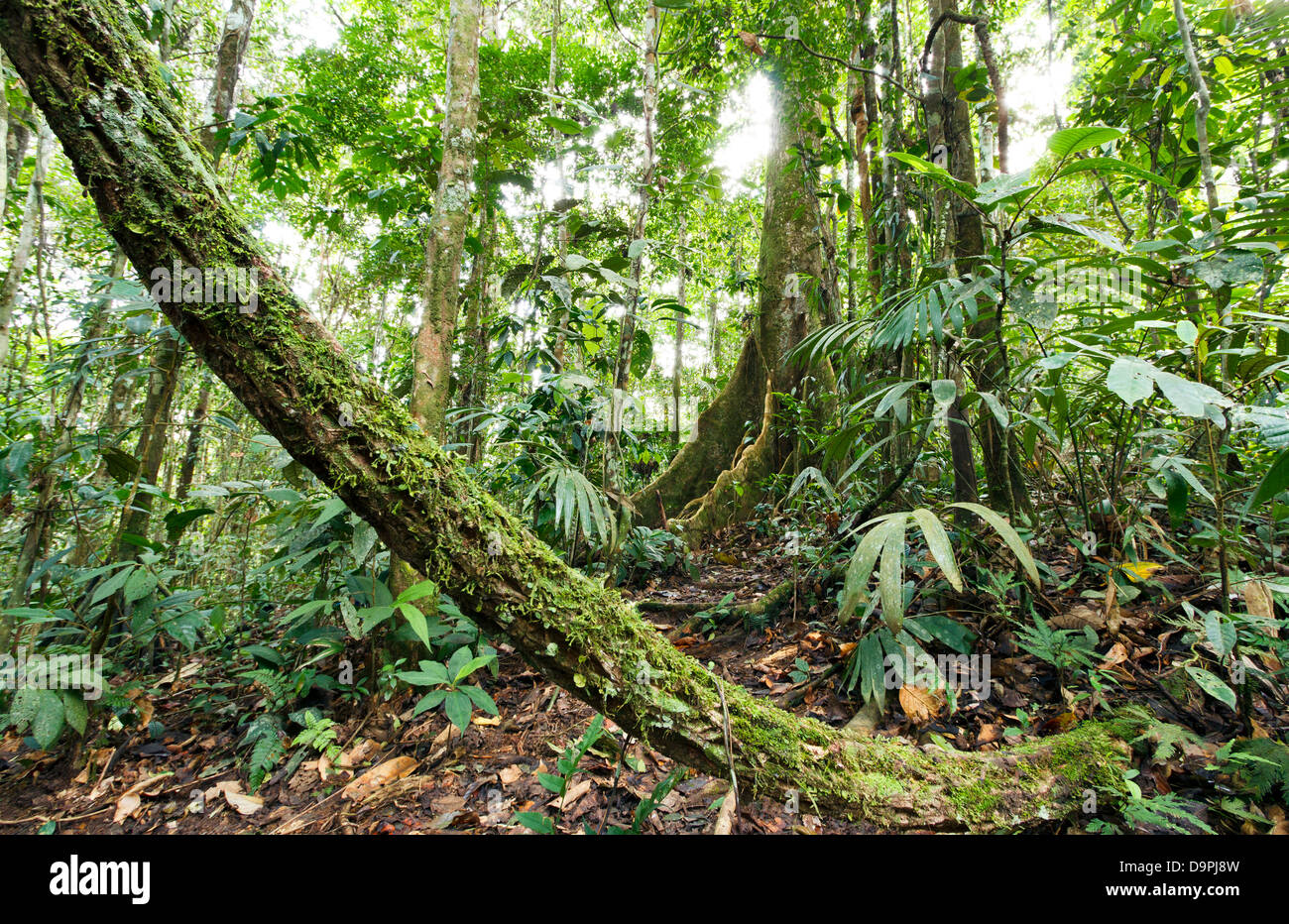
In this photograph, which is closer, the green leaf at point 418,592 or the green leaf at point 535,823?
the green leaf at point 535,823

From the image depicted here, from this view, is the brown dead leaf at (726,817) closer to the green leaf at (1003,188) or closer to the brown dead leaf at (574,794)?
the brown dead leaf at (574,794)

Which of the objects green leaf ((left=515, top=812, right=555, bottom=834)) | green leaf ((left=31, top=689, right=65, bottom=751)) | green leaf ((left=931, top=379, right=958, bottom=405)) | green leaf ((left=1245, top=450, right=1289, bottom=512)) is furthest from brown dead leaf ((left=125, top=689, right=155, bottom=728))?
green leaf ((left=1245, top=450, right=1289, bottom=512))

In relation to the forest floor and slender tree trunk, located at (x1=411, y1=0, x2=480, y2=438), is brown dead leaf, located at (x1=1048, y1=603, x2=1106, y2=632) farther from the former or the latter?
slender tree trunk, located at (x1=411, y1=0, x2=480, y2=438)

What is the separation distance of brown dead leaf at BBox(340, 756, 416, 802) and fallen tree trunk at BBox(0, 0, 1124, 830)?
1.00 meters

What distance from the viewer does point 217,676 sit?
2711 mm

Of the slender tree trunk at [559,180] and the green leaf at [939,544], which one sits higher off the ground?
the slender tree trunk at [559,180]

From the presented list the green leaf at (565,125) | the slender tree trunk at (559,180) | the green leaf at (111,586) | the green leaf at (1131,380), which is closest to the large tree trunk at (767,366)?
the slender tree trunk at (559,180)

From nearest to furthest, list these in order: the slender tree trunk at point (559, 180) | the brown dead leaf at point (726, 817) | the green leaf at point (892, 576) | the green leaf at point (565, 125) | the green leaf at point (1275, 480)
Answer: the brown dead leaf at point (726, 817) → the green leaf at point (1275, 480) → the green leaf at point (892, 576) → the green leaf at point (565, 125) → the slender tree trunk at point (559, 180)

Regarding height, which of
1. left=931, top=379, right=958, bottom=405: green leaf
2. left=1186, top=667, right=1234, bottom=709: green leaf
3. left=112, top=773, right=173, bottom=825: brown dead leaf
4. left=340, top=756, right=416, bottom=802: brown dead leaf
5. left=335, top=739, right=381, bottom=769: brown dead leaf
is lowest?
left=112, top=773, right=173, bottom=825: brown dead leaf

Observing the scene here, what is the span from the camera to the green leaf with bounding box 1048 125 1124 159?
1.37 m

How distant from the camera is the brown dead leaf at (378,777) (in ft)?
5.93
